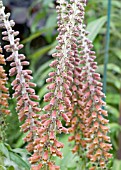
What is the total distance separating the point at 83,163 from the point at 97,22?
101cm

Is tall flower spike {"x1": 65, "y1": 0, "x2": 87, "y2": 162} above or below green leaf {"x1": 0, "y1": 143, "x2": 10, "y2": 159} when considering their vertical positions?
above

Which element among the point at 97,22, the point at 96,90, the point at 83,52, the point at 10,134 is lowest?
the point at 10,134

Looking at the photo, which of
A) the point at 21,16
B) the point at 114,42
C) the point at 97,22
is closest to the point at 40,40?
the point at 21,16

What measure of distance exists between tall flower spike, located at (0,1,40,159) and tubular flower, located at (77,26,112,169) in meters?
0.19

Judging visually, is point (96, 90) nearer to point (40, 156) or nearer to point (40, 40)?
point (40, 156)

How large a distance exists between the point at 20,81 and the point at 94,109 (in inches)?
10.9

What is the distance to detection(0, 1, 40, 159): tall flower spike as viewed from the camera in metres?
1.17

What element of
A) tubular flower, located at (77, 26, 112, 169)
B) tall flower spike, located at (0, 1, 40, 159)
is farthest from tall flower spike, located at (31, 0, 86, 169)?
tubular flower, located at (77, 26, 112, 169)

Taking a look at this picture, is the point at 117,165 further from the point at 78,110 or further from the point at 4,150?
the point at 4,150

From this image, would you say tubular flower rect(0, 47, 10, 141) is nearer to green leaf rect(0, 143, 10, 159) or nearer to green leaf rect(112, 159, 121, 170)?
green leaf rect(0, 143, 10, 159)

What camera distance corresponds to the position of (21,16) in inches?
193

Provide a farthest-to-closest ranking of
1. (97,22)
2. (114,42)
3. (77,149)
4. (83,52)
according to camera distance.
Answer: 1. (114,42)
2. (97,22)
3. (77,149)
4. (83,52)

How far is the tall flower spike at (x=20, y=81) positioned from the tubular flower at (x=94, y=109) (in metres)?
0.19

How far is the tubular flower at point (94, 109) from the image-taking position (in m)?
1.34
